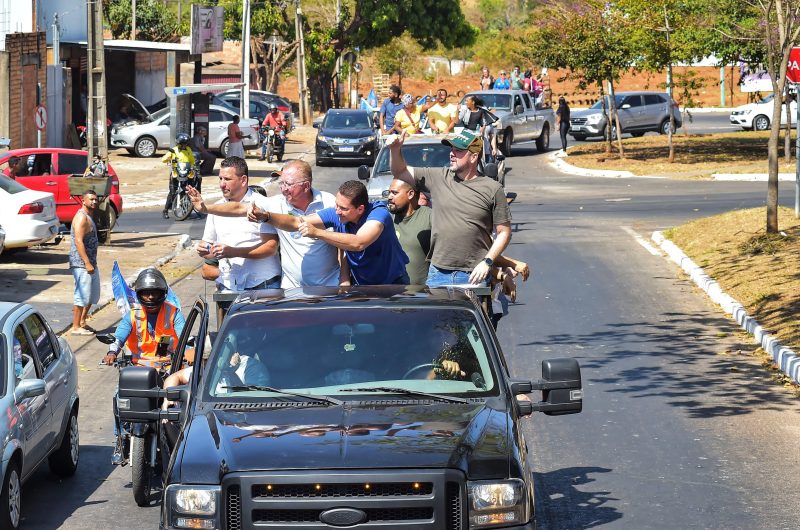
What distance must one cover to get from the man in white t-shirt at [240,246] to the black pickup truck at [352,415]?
162 centimetres

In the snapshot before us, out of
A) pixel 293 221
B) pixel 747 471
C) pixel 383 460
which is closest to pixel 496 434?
pixel 383 460

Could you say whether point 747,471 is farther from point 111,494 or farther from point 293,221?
point 111,494

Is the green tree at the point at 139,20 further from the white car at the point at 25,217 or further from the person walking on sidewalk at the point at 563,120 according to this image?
the white car at the point at 25,217

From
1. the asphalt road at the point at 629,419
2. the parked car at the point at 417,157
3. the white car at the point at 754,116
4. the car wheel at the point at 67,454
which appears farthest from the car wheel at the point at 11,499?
the white car at the point at 754,116

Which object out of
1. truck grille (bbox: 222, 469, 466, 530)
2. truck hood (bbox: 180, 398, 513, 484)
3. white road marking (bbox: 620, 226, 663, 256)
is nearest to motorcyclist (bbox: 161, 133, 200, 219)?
white road marking (bbox: 620, 226, 663, 256)

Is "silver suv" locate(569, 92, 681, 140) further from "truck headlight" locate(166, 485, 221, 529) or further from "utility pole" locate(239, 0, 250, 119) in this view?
"truck headlight" locate(166, 485, 221, 529)

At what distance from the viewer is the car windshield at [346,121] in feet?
129

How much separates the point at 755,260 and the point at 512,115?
23.2m

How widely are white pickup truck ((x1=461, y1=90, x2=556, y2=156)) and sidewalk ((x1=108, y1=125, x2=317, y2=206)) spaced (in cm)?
646

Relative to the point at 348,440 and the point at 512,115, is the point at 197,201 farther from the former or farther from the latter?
the point at 512,115

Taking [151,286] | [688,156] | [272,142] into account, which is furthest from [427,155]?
[272,142]

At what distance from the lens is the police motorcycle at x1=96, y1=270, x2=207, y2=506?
6359 mm

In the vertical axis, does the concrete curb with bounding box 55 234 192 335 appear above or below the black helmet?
below

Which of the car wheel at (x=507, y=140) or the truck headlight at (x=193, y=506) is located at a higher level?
the car wheel at (x=507, y=140)
